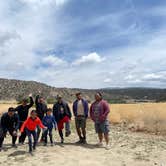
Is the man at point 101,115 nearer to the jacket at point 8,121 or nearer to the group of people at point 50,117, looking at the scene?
the group of people at point 50,117

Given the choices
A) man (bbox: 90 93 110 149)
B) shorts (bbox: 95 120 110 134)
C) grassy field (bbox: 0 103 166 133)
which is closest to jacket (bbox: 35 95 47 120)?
man (bbox: 90 93 110 149)

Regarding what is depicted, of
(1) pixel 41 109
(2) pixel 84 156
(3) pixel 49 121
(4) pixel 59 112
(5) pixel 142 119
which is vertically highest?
(1) pixel 41 109

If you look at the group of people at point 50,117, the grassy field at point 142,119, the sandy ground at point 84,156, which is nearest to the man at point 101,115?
the group of people at point 50,117

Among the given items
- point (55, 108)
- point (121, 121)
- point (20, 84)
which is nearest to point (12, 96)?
point (20, 84)

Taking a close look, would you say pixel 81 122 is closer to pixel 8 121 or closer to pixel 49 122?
pixel 49 122

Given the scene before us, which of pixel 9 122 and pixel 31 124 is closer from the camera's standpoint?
pixel 31 124

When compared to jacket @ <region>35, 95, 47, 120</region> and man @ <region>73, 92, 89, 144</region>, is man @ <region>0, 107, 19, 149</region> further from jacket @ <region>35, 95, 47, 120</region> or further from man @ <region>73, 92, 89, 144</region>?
man @ <region>73, 92, 89, 144</region>

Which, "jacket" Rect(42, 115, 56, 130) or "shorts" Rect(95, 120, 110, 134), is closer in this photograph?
"jacket" Rect(42, 115, 56, 130)

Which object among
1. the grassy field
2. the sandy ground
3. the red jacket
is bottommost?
the sandy ground

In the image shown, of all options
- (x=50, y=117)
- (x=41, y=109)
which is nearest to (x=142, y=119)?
(x=41, y=109)

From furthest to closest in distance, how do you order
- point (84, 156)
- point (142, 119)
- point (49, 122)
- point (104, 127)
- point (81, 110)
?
point (142, 119) < point (81, 110) < point (104, 127) < point (49, 122) < point (84, 156)

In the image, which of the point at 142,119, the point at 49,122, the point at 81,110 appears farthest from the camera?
the point at 142,119

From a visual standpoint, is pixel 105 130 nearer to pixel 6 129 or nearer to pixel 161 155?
pixel 161 155

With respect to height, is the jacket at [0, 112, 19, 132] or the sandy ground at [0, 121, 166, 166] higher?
the jacket at [0, 112, 19, 132]
